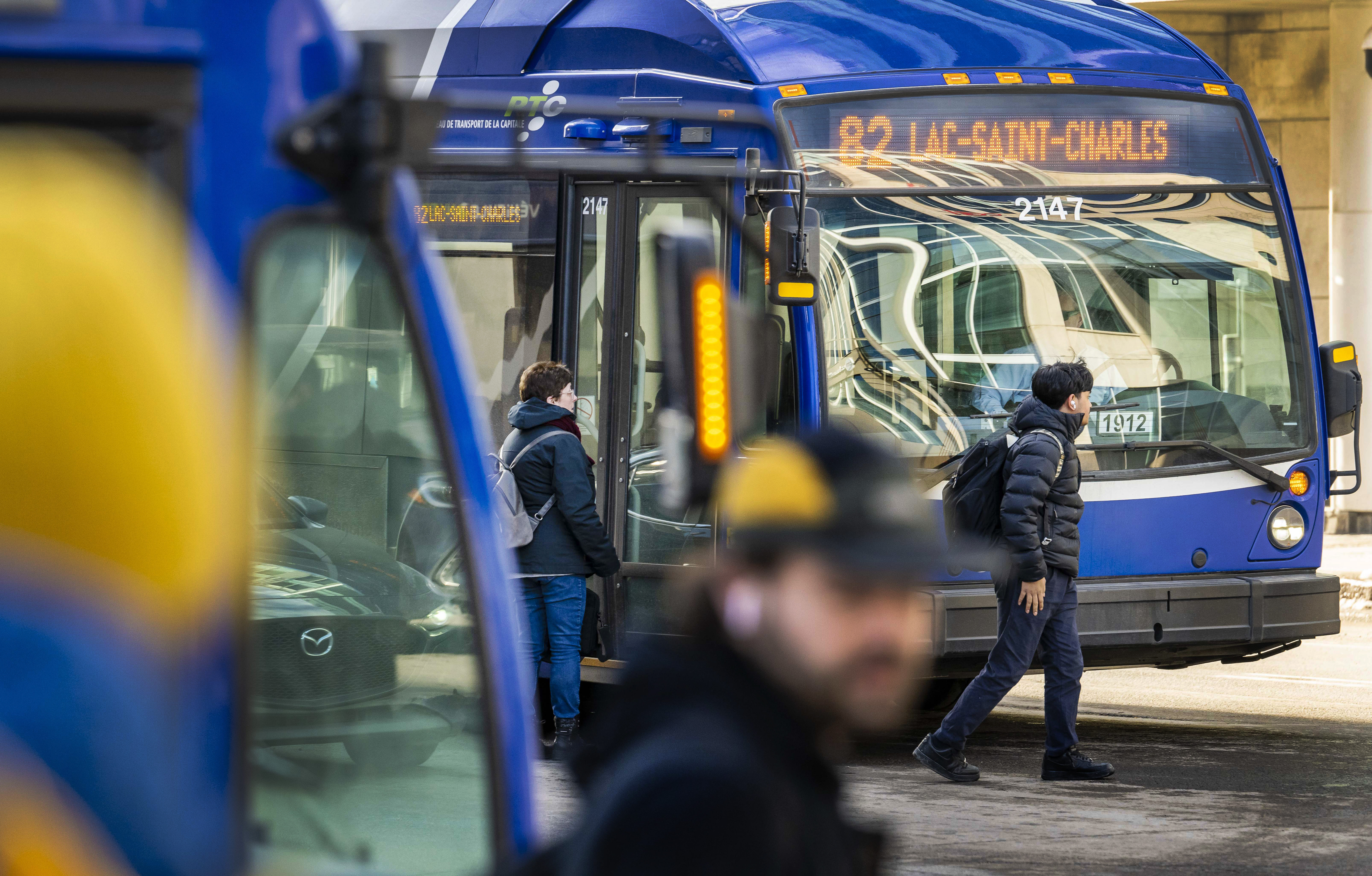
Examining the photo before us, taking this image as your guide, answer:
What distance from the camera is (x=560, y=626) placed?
828 cm

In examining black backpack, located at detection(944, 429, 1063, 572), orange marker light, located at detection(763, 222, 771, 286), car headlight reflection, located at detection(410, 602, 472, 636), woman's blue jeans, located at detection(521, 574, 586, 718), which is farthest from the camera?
woman's blue jeans, located at detection(521, 574, 586, 718)

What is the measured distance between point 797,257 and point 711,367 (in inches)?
171

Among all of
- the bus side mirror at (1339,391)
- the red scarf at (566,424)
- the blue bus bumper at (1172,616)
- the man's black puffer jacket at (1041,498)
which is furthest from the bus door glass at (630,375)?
the bus side mirror at (1339,391)

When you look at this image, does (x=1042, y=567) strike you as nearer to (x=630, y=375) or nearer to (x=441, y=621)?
(x=630, y=375)

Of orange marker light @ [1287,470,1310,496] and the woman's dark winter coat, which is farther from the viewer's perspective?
orange marker light @ [1287,470,1310,496]

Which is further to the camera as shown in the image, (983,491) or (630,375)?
(630,375)

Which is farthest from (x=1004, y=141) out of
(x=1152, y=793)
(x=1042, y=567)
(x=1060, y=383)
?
(x=1152, y=793)

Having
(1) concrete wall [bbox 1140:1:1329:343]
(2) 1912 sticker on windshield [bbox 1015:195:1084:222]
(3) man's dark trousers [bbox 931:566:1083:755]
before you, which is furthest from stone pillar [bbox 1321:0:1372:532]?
(3) man's dark trousers [bbox 931:566:1083:755]

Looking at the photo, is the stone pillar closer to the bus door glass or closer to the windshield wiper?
the windshield wiper

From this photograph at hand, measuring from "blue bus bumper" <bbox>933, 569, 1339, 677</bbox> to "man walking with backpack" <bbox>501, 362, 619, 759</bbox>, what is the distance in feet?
5.13

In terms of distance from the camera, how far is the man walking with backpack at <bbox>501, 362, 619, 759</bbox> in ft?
26.7

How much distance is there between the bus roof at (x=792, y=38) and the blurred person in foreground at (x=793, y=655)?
671cm

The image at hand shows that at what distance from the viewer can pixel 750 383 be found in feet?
10.7

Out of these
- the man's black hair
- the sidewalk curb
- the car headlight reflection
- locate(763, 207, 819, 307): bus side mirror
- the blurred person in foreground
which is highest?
locate(763, 207, 819, 307): bus side mirror
